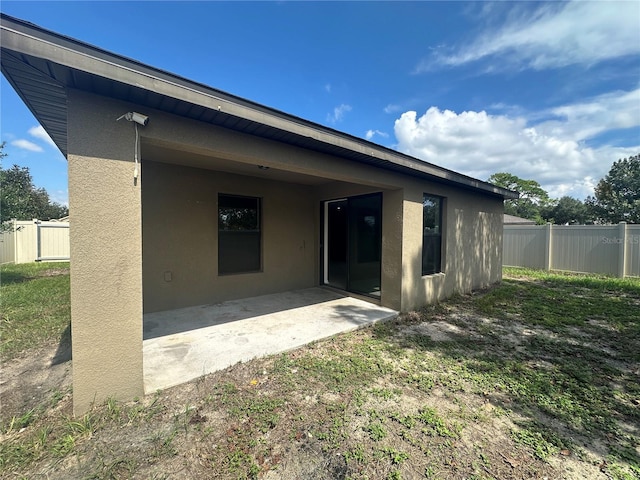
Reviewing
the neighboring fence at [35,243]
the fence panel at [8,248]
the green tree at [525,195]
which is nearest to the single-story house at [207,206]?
the fence panel at [8,248]

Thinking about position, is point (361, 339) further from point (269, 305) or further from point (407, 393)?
point (269, 305)

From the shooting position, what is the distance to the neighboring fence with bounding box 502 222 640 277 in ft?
29.0

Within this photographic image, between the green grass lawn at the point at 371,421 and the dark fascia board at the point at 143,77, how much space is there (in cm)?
273

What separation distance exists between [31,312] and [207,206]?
12.4 feet

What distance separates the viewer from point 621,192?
739 inches

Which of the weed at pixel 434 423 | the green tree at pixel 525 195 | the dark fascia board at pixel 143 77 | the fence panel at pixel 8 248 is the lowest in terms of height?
the weed at pixel 434 423

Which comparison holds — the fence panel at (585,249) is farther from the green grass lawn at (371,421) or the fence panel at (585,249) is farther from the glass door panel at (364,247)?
the glass door panel at (364,247)

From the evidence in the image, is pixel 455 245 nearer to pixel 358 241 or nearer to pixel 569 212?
pixel 358 241

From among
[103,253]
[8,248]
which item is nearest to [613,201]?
[103,253]

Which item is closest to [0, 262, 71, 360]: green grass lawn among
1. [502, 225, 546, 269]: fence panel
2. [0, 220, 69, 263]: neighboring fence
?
[0, 220, 69, 263]: neighboring fence

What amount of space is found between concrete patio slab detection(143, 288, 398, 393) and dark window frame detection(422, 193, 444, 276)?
158cm

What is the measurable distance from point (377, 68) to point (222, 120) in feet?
26.6

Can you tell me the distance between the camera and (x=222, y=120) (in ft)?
9.01

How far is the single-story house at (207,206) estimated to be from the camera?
2.15 m
